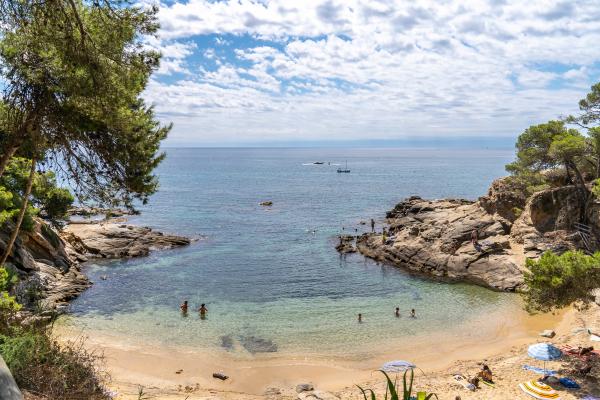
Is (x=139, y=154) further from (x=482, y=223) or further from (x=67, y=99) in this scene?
(x=482, y=223)

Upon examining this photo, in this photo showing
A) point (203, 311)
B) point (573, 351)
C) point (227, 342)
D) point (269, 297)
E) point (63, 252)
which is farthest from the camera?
point (63, 252)

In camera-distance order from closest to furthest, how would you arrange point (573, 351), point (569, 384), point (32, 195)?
point (569, 384) < point (573, 351) < point (32, 195)

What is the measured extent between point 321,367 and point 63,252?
27333 millimetres

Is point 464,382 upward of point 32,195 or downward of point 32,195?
downward

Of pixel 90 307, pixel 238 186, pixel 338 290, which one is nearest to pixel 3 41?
pixel 90 307

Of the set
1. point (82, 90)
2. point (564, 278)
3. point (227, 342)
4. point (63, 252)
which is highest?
point (82, 90)

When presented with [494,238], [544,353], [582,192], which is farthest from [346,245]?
[544,353]

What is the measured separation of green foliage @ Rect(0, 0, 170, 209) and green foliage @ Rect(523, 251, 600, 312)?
16.5 m

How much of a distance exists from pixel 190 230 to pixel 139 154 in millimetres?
47786

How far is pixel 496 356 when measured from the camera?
23703 millimetres

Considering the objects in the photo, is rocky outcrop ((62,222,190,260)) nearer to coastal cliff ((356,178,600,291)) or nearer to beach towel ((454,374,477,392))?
coastal cliff ((356,178,600,291))

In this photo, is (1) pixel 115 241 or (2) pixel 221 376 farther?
(1) pixel 115 241

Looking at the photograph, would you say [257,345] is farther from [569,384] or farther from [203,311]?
[569,384]

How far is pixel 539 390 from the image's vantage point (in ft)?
59.8
